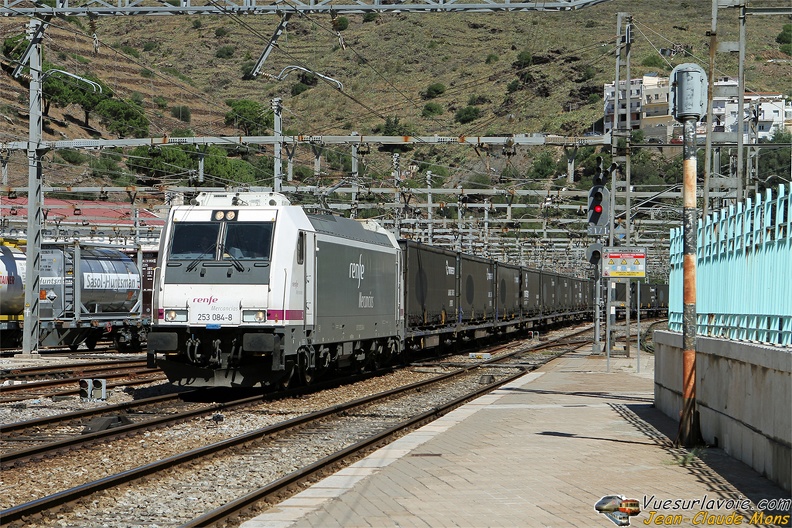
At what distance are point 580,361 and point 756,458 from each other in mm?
21601

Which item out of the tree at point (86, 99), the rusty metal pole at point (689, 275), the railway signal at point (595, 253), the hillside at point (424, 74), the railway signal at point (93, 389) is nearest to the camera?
the rusty metal pole at point (689, 275)

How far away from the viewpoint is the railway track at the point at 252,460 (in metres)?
9.57

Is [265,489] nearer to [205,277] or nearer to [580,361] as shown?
[205,277]

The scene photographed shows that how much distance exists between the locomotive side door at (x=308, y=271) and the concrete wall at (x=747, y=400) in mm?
7223

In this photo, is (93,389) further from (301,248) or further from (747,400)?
(747,400)

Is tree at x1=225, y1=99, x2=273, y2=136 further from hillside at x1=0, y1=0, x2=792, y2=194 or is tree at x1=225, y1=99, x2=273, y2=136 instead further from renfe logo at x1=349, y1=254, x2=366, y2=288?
renfe logo at x1=349, y1=254, x2=366, y2=288

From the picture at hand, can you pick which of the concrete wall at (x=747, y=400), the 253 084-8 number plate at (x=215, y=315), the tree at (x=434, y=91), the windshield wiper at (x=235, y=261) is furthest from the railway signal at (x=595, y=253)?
the tree at (x=434, y=91)

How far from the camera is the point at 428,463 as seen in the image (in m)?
11.7

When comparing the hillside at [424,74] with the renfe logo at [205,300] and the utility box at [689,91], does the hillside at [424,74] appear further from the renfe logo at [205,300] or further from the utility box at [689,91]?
the utility box at [689,91]

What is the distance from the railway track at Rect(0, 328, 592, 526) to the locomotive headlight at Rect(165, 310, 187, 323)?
2196 millimetres

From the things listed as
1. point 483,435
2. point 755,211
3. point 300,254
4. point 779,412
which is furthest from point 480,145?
point 779,412

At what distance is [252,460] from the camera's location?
12.9 meters

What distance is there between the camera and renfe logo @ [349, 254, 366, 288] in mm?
22922

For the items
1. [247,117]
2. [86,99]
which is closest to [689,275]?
[247,117]
